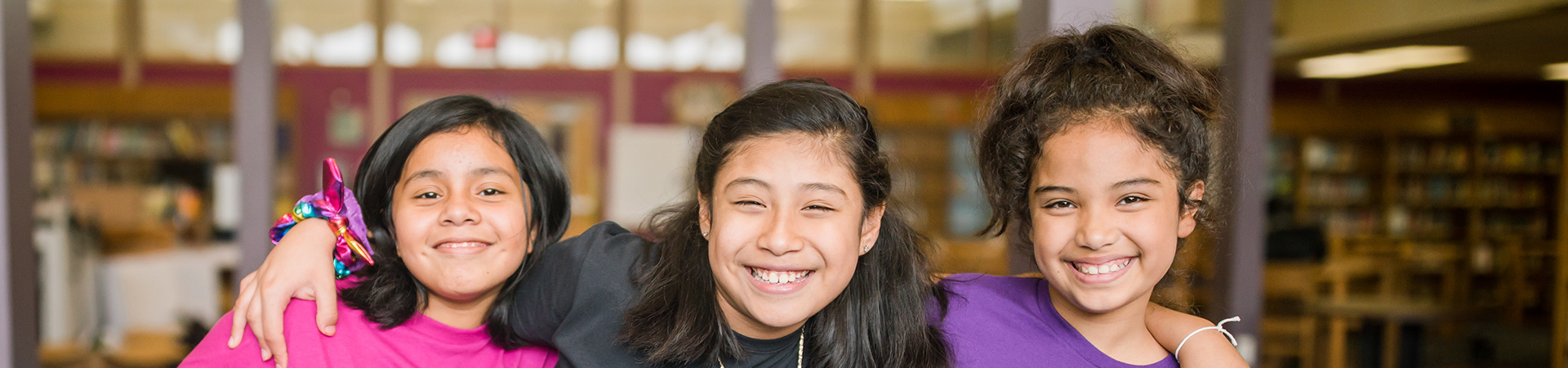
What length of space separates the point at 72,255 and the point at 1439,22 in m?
7.21

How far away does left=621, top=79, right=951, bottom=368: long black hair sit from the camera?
4.07 feet

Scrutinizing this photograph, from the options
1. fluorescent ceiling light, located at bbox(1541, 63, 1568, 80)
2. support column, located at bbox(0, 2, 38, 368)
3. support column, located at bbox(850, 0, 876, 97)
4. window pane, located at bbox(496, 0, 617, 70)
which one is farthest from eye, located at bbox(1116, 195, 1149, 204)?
Result: window pane, located at bbox(496, 0, 617, 70)

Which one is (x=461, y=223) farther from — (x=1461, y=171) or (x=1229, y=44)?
(x=1461, y=171)

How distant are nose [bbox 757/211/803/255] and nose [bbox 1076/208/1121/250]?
14.0 inches

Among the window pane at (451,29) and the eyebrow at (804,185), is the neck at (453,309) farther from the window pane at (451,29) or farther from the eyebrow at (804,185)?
the window pane at (451,29)

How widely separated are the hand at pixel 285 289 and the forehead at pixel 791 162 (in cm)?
59

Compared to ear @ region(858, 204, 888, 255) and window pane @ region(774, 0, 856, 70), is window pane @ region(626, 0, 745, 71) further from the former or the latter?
ear @ region(858, 204, 888, 255)

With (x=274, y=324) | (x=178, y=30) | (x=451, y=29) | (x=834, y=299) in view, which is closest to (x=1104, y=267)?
(x=834, y=299)

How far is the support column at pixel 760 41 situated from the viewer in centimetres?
212

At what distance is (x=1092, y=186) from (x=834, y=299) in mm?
389

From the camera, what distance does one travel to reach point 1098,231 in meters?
1.16

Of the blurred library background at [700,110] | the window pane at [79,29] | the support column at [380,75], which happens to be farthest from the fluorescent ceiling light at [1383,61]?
the window pane at [79,29]

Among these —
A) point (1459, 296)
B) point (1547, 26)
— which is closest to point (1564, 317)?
point (1547, 26)

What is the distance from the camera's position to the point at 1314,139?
796 cm
